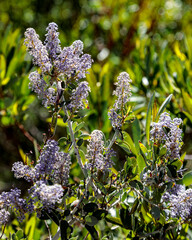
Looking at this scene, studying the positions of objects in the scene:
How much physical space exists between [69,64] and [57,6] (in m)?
2.21

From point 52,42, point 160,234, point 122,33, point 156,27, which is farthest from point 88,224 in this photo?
point 156,27

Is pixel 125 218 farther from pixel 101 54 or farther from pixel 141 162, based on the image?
pixel 101 54

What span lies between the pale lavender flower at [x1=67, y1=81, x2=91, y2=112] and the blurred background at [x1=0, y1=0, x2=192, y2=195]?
65 centimetres

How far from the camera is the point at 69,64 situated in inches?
30.6

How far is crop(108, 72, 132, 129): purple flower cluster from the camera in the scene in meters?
0.82

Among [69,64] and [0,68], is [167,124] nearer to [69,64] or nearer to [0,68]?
[69,64]

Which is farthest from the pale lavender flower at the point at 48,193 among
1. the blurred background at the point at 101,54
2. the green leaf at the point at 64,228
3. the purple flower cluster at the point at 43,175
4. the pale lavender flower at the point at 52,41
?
the blurred background at the point at 101,54

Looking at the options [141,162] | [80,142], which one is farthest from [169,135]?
[80,142]

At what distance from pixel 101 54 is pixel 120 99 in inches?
66.7

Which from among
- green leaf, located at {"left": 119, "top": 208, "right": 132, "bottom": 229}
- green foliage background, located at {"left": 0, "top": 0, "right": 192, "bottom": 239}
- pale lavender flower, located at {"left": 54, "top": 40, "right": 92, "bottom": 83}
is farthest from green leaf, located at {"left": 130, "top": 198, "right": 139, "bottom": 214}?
green foliage background, located at {"left": 0, "top": 0, "right": 192, "bottom": 239}

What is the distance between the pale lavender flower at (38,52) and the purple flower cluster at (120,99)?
7.1 inches

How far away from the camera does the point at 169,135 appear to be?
0.82 metres

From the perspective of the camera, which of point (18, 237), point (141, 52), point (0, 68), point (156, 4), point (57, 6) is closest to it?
point (18, 237)

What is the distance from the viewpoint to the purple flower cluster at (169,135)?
779mm
